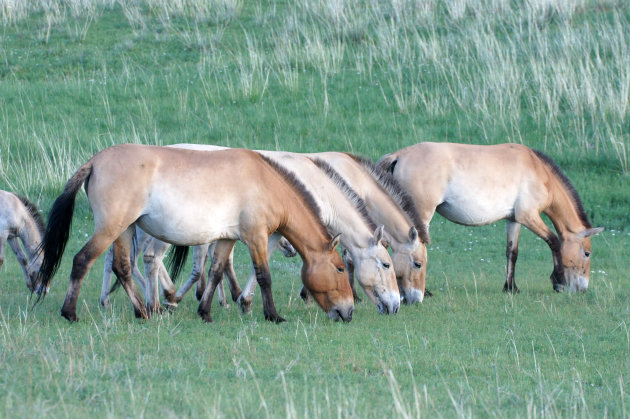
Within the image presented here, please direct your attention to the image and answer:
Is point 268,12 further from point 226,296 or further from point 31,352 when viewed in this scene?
point 31,352

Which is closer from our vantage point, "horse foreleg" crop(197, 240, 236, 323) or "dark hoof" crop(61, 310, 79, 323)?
"dark hoof" crop(61, 310, 79, 323)

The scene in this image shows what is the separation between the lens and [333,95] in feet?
60.0

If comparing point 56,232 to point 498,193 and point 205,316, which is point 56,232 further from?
point 498,193

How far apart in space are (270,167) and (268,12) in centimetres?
1434

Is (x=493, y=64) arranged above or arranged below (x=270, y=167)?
below

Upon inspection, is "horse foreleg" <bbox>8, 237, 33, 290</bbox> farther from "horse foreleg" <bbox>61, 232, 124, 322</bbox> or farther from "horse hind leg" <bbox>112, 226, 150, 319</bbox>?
"horse foreleg" <bbox>61, 232, 124, 322</bbox>

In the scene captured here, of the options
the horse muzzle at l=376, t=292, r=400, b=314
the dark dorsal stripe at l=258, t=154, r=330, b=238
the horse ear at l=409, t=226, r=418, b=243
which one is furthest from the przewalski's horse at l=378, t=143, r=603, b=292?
the dark dorsal stripe at l=258, t=154, r=330, b=238

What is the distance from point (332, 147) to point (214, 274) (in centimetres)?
811

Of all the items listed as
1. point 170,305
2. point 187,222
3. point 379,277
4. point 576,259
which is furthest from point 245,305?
point 576,259

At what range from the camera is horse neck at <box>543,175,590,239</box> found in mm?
10984

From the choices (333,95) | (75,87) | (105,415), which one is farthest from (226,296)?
(75,87)

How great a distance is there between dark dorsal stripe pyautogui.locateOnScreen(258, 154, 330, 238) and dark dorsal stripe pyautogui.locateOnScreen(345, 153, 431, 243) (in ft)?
4.52

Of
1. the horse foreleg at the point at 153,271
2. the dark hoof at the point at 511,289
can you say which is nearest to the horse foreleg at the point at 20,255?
the horse foreleg at the point at 153,271

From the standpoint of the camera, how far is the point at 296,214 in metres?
8.68
